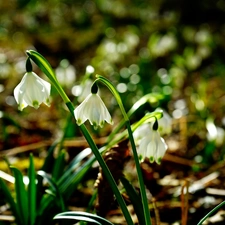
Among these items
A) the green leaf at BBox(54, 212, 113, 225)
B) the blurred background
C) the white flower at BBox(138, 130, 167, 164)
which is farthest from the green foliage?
the blurred background

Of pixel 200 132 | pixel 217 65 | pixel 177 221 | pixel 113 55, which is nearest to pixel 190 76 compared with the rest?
pixel 217 65

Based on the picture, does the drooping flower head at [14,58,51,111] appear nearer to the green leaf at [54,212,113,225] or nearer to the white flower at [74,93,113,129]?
the white flower at [74,93,113,129]

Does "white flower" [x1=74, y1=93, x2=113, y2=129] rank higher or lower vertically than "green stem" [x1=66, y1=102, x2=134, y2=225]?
higher

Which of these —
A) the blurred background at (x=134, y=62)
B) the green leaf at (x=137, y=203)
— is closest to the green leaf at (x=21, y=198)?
the green leaf at (x=137, y=203)

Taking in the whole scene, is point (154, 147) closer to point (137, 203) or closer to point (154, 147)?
point (154, 147)

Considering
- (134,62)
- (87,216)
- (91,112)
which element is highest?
(134,62)

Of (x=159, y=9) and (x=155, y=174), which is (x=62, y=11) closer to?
(x=159, y=9)

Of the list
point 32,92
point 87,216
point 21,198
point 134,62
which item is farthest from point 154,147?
point 134,62
